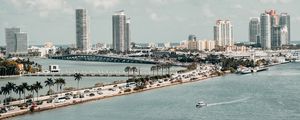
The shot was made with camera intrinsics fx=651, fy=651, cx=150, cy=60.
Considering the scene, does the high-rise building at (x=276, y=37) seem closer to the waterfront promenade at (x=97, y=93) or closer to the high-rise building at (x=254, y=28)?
the high-rise building at (x=254, y=28)

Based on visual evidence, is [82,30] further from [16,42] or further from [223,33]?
[223,33]

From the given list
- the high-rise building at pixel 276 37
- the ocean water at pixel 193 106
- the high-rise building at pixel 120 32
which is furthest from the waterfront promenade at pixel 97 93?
the high-rise building at pixel 276 37

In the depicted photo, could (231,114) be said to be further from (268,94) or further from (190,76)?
(190,76)

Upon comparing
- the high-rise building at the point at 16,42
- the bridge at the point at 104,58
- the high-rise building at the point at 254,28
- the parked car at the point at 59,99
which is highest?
the high-rise building at the point at 254,28

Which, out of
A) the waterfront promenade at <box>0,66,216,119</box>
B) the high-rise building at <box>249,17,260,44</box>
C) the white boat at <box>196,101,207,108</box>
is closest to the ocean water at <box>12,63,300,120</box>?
the white boat at <box>196,101,207,108</box>

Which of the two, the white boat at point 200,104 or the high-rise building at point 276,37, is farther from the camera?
the high-rise building at point 276,37

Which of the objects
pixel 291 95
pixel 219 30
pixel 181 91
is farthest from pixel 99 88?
pixel 219 30
